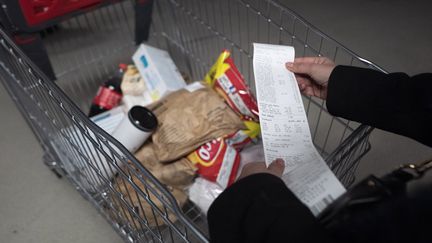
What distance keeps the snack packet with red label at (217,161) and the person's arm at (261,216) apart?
0.40m

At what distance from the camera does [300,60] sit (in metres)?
0.80

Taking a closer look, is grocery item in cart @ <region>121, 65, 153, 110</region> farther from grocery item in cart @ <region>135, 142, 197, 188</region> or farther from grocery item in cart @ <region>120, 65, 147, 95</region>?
grocery item in cart @ <region>135, 142, 197, 188</region>

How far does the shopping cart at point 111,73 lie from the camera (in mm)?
678

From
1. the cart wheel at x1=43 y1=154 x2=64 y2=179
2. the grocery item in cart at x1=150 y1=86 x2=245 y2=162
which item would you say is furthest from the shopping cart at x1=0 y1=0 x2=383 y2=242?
the grocery item in cart at x1=150 y1=86 x2=245 y2=162

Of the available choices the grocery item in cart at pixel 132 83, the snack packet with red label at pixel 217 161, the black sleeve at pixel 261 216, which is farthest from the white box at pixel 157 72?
the black sleeve at pixel 261 216

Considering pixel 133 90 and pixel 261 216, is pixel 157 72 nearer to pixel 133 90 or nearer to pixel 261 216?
pixel 133 90

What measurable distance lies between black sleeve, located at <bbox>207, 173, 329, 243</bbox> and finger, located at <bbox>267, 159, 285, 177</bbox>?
2.2 inches

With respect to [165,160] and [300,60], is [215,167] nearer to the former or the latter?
[165,160]

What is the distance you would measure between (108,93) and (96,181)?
442 mm

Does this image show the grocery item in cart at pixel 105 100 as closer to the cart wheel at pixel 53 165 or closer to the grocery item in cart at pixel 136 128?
the cart wheel at pixel 53 165

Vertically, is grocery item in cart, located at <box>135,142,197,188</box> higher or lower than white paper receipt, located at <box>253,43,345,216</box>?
lower

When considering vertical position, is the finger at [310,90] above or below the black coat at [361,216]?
below

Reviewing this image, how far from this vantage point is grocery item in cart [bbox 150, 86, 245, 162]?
3.15 feet

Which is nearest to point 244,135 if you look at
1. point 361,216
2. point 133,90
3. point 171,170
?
point 171,170
